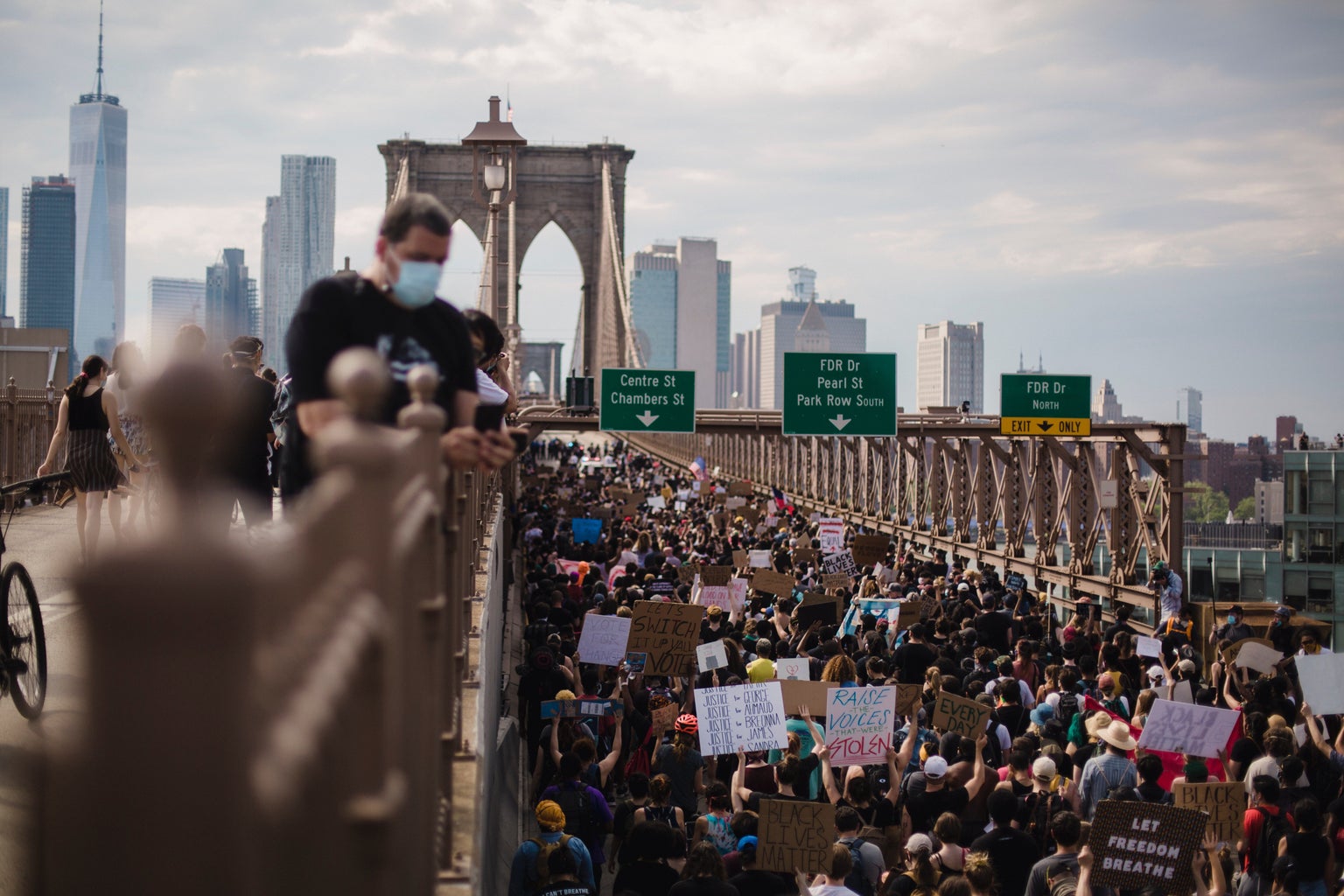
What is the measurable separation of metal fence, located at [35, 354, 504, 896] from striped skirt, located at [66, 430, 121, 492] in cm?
560

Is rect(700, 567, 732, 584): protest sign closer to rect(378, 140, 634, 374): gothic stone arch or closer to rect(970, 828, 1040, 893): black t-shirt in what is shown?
rect(970, 828, 1040, 893): black t-shirt

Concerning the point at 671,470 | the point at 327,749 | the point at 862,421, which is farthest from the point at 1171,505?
the point at 671,470

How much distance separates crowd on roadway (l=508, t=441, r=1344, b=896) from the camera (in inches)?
243

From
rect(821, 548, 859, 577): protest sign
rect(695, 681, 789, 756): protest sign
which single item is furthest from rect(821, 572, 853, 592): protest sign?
rect(695, 681, 789, 756): protest sign

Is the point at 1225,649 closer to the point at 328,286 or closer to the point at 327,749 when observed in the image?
the point at 328,286

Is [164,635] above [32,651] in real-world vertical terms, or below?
above

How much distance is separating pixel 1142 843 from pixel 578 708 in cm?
356

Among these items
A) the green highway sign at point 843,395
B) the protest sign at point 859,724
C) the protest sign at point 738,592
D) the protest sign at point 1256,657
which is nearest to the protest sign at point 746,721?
the protest sign at point 859,724

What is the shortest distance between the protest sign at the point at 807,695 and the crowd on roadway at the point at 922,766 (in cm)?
6

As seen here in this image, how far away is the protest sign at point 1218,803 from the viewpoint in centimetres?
681

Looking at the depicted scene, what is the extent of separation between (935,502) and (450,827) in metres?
24.2

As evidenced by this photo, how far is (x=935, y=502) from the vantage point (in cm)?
2692

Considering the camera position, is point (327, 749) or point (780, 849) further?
point (780, 849)

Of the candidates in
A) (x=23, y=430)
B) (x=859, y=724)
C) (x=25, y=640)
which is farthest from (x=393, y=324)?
(x=23, y=430)
